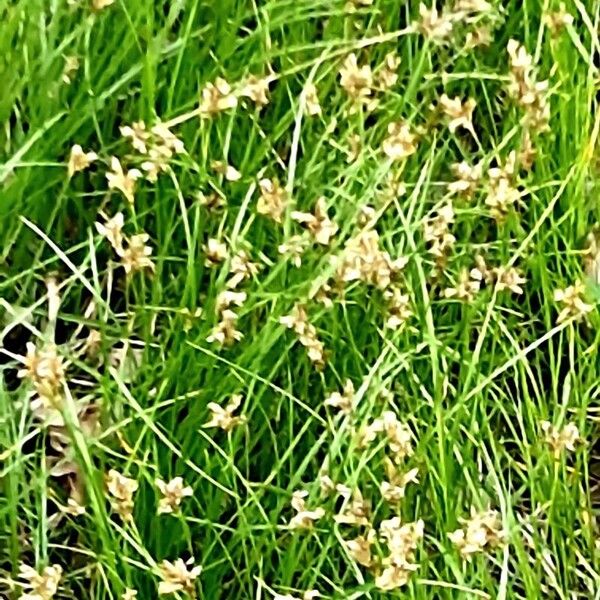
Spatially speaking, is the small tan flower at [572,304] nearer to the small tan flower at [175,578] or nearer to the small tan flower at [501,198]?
the small tan flower at [501,198]

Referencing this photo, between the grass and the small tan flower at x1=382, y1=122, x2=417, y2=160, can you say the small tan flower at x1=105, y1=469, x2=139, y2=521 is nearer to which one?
the grass

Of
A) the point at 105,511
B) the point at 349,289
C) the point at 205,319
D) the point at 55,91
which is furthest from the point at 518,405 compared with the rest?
the point at 55,91

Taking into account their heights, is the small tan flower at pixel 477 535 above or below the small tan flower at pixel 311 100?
below

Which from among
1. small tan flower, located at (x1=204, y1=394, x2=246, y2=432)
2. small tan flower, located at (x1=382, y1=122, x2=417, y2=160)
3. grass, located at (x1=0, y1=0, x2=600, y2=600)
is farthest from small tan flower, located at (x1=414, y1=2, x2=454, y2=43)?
small tan flower, located at (x1=204, y1=394, x2=246, y2=432)

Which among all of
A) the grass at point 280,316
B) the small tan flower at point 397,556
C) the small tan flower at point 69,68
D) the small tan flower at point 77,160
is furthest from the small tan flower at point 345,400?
the small tan flower at point 69,68

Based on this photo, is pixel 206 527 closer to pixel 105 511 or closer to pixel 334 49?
pixel 105 511
